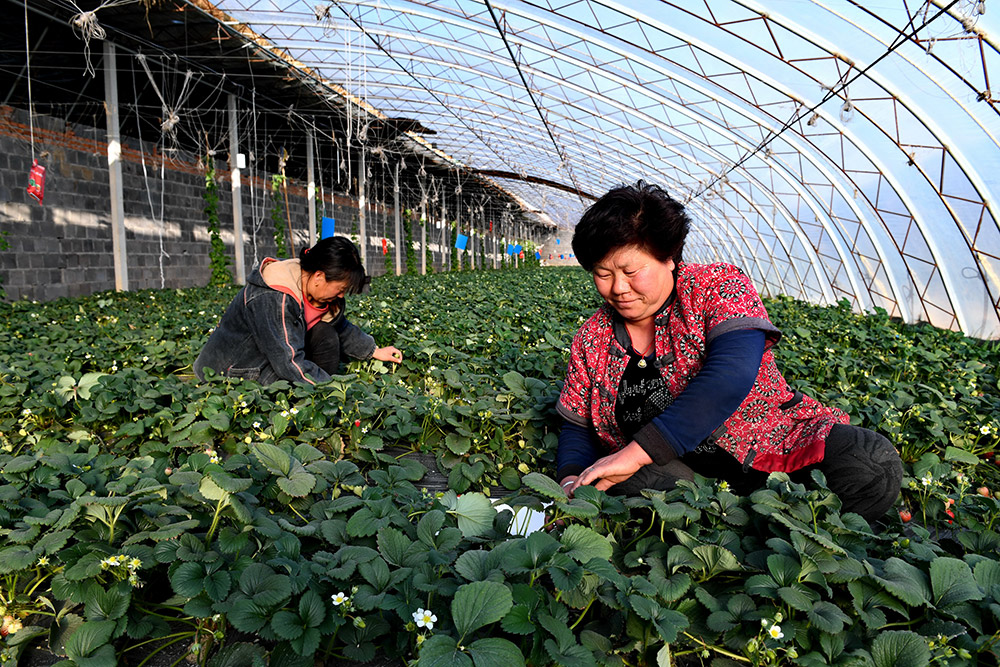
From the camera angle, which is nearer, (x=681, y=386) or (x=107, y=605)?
(x=107, y=605)

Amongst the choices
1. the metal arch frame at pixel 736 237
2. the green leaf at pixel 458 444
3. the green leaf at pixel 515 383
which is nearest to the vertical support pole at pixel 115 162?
the green leaf at pixel 515 383

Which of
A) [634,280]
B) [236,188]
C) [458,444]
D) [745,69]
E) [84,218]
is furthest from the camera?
[236,188]

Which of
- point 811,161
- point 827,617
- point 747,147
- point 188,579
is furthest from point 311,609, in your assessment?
point 747,147

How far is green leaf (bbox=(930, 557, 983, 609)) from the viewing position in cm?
124

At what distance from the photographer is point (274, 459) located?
1771 mm

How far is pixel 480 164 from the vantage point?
79.8 ft

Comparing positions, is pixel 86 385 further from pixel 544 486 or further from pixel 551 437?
pixel 544 486

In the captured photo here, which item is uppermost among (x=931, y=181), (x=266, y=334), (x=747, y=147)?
(x=747, y=147)

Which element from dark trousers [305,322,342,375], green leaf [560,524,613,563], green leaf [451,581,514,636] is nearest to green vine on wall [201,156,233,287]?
dark trousers [305,322,342,375]

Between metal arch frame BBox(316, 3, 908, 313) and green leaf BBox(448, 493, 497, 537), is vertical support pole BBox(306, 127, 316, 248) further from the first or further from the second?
green leaf BBox(448, 493, 497, 537)

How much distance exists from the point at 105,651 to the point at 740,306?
2011 mm

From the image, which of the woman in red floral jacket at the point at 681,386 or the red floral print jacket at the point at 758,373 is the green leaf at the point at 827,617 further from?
the red floral print jacket at the point at 758,373

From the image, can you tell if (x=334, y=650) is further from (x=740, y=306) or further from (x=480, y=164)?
(x=480, y=164)

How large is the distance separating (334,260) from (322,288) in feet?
0.71
